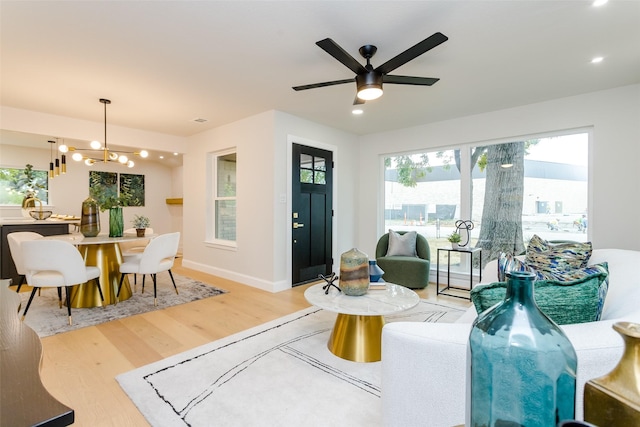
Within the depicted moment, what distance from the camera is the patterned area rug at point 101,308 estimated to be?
9.73ft

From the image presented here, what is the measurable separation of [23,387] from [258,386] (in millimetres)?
1554

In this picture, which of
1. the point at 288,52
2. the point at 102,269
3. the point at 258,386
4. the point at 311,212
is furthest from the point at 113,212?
the point at 258,386

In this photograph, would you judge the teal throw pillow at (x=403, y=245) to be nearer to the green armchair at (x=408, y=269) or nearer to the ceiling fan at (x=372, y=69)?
the green armchair at (x=408, y=269)

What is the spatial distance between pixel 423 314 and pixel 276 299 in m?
1.78

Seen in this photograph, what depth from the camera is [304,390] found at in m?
1.92

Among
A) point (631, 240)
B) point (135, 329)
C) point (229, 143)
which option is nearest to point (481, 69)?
point (631, 240)

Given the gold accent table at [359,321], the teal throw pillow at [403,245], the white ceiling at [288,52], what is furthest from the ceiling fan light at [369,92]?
the teal throw pillow at [403,245]

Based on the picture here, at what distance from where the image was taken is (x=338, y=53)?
212cm

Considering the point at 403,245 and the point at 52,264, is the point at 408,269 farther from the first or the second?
the point at 52,264

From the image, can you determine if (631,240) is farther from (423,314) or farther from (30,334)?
(30,334)

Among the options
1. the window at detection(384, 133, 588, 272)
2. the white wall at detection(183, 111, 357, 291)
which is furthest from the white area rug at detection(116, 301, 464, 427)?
the window at detection(384, 133, 588, 272)

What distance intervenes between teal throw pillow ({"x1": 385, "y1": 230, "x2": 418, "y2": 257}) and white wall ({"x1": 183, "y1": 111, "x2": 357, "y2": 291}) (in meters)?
1.02

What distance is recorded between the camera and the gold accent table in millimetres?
2223

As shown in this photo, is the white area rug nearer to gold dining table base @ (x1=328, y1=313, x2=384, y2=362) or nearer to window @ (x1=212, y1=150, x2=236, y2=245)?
gold dining table base @ (x1=328, y1=313, x2=384, y2=362)
